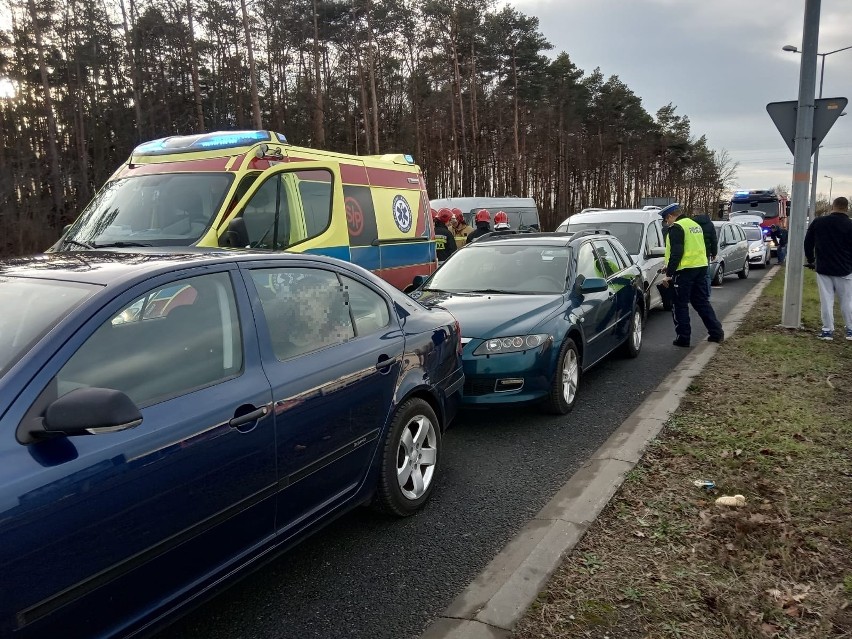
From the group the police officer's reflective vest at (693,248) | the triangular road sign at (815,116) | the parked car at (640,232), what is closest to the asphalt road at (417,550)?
the police officer's reflective vest at (693,248)

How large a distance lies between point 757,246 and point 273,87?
24301 millimetres

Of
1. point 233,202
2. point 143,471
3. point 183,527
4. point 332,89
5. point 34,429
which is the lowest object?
point 183,527

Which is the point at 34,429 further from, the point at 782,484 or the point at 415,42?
the point at 415,42

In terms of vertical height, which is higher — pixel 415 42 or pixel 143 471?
pixel 415 42

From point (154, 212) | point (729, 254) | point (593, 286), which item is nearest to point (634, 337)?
point (593, 286)

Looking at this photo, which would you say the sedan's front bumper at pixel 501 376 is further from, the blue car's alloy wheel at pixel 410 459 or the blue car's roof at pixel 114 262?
the blue car's roof at pixel 114 262

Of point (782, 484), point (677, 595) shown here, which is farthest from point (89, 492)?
point (782, 484)

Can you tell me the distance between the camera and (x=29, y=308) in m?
2.44

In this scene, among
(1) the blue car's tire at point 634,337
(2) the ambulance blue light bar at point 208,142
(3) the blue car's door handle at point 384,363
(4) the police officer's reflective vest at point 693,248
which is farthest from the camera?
(4) the police officer's reflective vest at point 693,248

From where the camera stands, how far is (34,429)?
6.55 feet

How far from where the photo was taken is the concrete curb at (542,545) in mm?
2770

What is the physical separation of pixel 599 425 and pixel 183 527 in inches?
156

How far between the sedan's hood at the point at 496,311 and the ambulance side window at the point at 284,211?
155 cm

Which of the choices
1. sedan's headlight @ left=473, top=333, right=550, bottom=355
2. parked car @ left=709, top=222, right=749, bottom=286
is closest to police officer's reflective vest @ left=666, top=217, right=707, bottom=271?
sedan's headlight @ left=473, top=333, right=550, bottom=355
